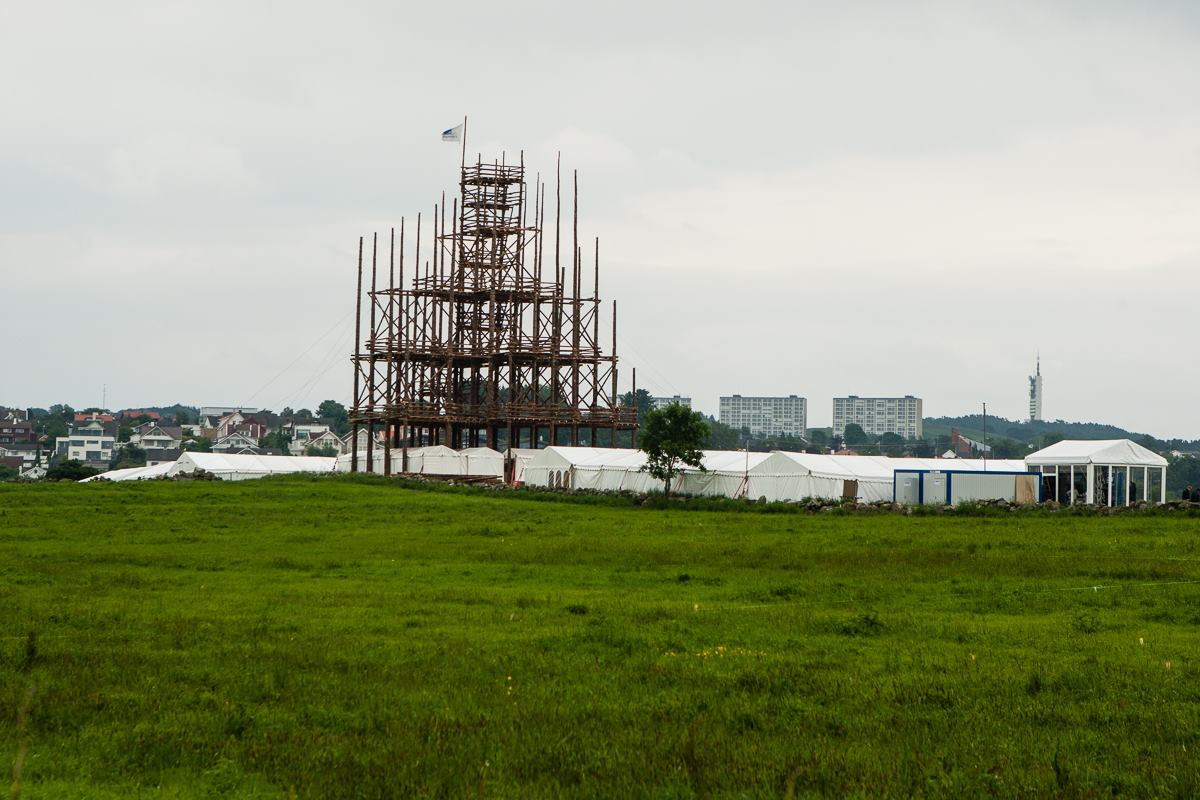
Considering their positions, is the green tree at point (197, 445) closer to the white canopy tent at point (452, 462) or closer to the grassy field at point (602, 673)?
the white canopy tent at point (452, 462)

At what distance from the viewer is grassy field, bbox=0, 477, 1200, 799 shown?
11.6 metres

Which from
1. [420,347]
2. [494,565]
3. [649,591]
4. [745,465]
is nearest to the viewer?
[649,591]

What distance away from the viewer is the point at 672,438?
65750 mm

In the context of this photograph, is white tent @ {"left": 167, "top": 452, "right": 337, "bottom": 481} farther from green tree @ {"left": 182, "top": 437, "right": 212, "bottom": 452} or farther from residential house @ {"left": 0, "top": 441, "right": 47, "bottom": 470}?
residential house @ {"left": 0, "top": 441, "right": 47, "bottom": 470}

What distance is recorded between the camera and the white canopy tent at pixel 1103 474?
58781 mm

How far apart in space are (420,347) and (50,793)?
8804cm

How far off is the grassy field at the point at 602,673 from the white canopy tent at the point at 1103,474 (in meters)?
27.4

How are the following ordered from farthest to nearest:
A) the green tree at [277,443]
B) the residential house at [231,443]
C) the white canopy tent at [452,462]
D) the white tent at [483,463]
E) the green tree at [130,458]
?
the residential house at [231,443] < the green tree at [277,443] < the green tree at [130,458] < the white canopy tent at [452,462] < the white tent at [483,463]

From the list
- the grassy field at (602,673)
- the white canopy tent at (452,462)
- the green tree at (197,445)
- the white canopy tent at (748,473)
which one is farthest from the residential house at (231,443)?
the grassy field at (602,673)

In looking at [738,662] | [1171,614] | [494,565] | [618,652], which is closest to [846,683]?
[738,662]

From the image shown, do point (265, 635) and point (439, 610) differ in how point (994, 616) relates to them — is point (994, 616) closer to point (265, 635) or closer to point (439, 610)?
point (439, 610)

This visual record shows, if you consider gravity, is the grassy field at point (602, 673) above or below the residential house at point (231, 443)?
below

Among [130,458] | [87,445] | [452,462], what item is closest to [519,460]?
[452,462]

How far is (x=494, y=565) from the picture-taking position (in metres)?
30.0
